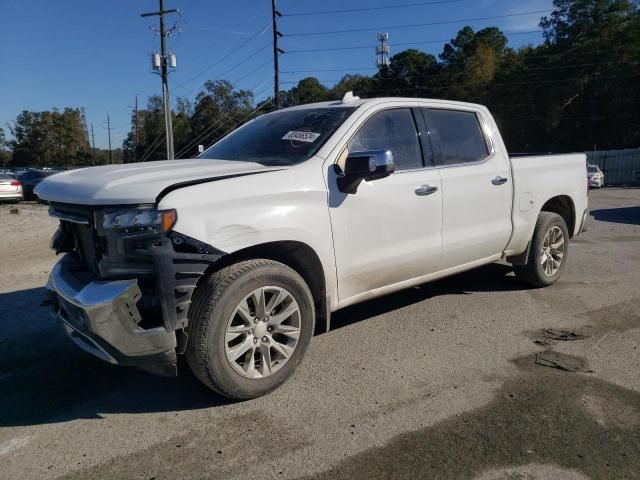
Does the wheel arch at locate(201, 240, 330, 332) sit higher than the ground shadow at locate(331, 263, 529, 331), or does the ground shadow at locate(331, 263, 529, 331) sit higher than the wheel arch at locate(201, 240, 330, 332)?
the wheel arch at locate(201, 240, 330, 332)

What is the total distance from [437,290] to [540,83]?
54.9m

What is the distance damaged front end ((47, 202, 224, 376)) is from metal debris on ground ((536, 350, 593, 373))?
8.38ft

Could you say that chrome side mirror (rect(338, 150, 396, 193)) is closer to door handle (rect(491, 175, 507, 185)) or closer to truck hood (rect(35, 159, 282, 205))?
truck hood (rect(35, 159, 282, 205))

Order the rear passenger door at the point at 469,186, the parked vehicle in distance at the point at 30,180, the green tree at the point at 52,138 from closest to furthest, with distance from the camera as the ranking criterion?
the rear passenger door at the point at 469,186 → the parked vehicle in distance at the point at 30,180 → the green tree at the point at 52,138

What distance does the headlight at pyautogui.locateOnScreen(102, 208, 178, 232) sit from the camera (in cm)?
288

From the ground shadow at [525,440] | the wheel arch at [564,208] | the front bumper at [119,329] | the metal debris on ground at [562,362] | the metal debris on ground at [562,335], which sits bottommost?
the ground shadow at [525,440]

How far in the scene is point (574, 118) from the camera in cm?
5256

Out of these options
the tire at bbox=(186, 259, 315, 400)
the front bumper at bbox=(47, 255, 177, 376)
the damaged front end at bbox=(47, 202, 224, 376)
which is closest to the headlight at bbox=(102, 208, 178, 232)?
the damaged front end at bbox=(47, 202, 224, 376)

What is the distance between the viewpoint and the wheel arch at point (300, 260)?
335 centimetres

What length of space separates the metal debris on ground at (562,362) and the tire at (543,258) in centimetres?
171

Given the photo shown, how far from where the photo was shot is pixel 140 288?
9.59ft

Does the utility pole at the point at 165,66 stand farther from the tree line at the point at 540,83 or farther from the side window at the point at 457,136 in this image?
the side window at the point at 457,136

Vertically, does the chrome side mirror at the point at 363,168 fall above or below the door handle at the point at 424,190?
above

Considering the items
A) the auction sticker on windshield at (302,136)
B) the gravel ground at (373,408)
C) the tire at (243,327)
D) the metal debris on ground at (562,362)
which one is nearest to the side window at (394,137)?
the auction sticker on windshield at (302,136)
